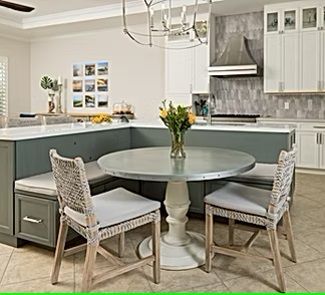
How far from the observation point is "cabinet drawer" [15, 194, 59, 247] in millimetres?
2953

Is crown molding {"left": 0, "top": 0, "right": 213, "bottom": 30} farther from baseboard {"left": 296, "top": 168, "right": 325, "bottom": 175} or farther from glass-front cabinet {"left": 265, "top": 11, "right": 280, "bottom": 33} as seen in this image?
baseboard {"left": 296, "top": 168, "right": 325, "bottom": 175}

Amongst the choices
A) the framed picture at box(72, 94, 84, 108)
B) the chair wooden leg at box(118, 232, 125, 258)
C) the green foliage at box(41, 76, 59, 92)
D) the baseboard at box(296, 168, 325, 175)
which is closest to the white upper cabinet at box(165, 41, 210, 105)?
the baseboard at box(296, 168, 325, 175)

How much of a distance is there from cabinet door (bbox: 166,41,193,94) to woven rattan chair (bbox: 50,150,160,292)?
191 inches

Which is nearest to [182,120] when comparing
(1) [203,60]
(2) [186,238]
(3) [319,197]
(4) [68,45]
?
(2) [186,238]

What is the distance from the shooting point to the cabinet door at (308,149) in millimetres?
6223

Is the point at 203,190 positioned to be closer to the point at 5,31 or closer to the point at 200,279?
the point at 200,279

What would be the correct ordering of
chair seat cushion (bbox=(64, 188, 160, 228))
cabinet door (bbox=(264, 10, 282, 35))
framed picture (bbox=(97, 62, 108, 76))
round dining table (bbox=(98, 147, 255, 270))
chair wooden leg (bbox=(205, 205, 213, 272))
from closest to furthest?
chair seat cushion (bbox=(64, 188, 160, 228)) < round dining table (bbox=(98, 147, 255, 270)) < chair wooden leg (bbox=(205, 205, 213, 272)) < cabinet door (bbox=(264, 10, 282, 35)) < framed picture (bbox=(97, 62, 108, 76))

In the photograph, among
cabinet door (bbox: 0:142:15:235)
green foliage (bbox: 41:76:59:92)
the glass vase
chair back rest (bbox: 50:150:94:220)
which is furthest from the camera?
green foliage (bbox: 41:76:59:92)

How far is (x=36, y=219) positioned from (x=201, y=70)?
486cm

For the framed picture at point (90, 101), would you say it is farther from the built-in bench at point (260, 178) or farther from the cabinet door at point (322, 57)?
the built-in bench at point (260, 178)

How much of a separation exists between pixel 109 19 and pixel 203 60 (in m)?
1.96

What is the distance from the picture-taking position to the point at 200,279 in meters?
2.59

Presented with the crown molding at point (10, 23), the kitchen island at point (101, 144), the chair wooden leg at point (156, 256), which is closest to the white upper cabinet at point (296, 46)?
the kitchen island at point (101, 144)

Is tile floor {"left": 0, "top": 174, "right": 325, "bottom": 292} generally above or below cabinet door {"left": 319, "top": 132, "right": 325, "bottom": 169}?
below
